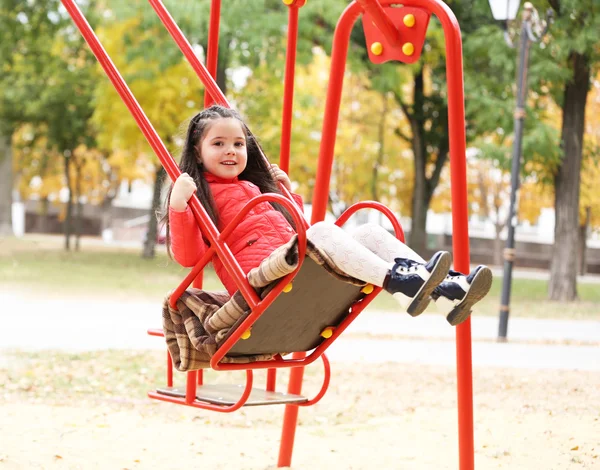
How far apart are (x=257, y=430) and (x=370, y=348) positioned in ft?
13.6

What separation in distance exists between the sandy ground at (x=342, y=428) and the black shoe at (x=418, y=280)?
2.47 metres

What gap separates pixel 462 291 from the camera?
313 centimetres

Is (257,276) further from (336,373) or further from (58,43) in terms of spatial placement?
(58,43)

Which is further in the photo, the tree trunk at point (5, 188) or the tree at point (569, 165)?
the tree trunk at point (5, 188)

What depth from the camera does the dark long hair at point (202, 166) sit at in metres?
3.78

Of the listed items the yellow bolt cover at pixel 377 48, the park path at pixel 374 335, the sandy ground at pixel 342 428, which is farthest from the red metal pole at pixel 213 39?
the park path at pixel 374 335

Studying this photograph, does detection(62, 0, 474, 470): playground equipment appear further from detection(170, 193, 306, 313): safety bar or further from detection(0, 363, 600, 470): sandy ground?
detection(0, 363, 600, 470): sandy ground

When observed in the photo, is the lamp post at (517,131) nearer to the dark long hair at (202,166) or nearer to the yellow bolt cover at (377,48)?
the dark long hair at (202,166)

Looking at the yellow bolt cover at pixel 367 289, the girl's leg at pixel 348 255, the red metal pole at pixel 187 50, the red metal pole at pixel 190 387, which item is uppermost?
the red metal pole at pixel 187 50

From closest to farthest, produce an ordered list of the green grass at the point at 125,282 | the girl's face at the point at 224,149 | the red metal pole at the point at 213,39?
the girl's face at the point at 224,149 → the red metal pole at the point at 213,39 → the green grass at the point at 125,282

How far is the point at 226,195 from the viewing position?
3.84 metres

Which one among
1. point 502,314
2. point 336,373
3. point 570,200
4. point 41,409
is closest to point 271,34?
point 570,200

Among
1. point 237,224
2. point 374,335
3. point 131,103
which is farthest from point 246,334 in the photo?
point 374,335

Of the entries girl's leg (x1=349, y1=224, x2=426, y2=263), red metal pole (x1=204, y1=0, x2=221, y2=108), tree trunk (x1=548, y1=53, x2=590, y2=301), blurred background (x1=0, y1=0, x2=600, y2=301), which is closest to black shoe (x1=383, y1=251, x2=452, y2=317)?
girl's leg (x1=349, y1=224, x2=426, y2=263)
